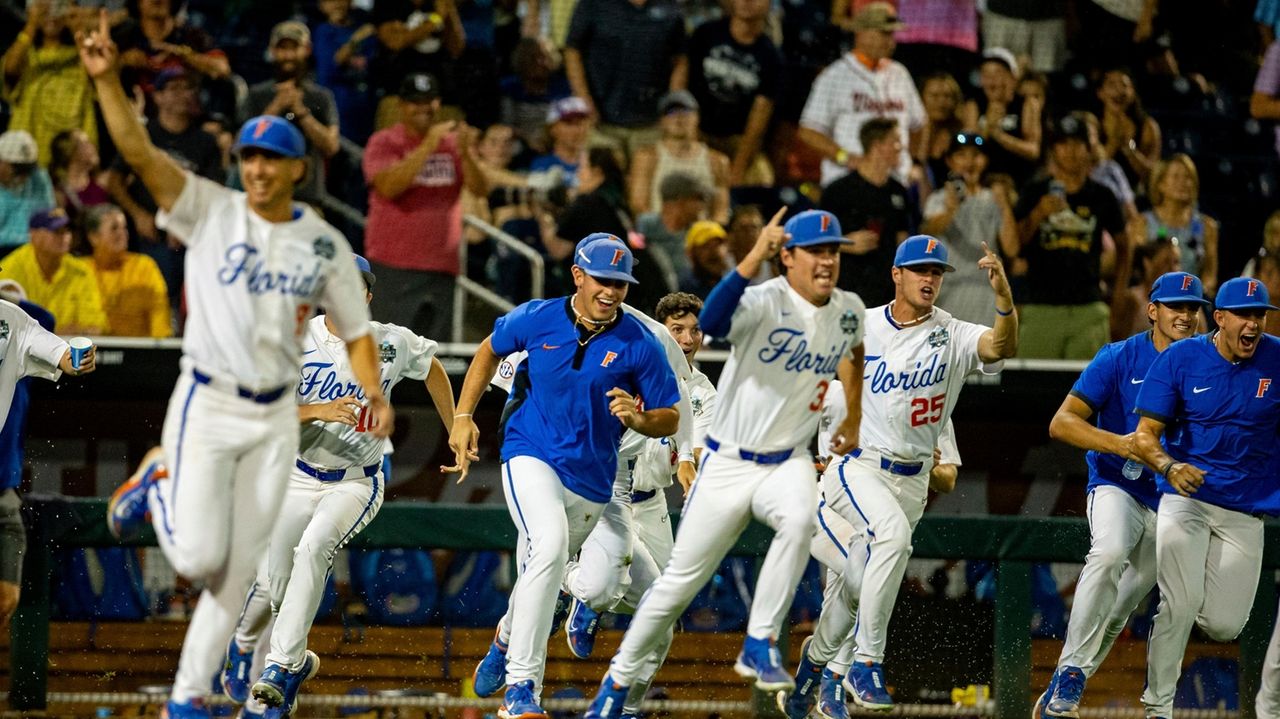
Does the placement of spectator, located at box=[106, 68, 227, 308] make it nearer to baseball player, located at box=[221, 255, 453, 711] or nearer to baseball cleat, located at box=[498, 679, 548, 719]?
baseball player, located at box=[221, 255, 453, 711]

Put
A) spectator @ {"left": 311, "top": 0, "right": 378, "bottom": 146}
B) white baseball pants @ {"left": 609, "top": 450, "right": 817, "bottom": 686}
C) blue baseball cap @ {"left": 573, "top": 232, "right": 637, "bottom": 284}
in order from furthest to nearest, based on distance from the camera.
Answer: spectator @ {"left": 311, "top": 0, "right": 378, "bottom": 146} < blue baseball cap @ {"left": 573, "top": 232, "right": 637, "bottom": 284} < white baseball pants @ {"left": 609, "top": 450, "right": 817, "bottom": 686}

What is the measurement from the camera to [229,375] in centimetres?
607

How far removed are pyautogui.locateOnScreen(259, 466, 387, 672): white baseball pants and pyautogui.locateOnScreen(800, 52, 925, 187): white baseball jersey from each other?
5073mm

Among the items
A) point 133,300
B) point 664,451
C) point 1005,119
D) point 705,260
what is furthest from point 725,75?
point 133,300

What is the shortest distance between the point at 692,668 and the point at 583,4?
5.10 meters

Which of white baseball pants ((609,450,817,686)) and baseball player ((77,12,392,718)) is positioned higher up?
baseball player ((77,12,392,718))

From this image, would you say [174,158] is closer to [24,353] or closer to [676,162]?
[24,353]

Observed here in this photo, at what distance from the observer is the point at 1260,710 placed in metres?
8.52

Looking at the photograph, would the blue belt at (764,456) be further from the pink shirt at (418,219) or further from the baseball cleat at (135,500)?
the pink shirt at (418,219)

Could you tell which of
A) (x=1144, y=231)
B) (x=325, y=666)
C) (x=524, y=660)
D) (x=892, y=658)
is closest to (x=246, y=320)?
(x=524, y=660)

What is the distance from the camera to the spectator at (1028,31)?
42.9 ft

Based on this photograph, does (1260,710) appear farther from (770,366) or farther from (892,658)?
(770,366)

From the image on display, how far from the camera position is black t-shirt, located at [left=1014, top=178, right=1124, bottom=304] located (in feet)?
37.1

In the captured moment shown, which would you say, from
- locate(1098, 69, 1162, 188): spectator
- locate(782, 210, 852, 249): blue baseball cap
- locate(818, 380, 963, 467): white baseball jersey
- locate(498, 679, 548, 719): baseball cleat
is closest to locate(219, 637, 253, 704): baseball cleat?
locate(498, 679, 548, 719): baseball cleat
